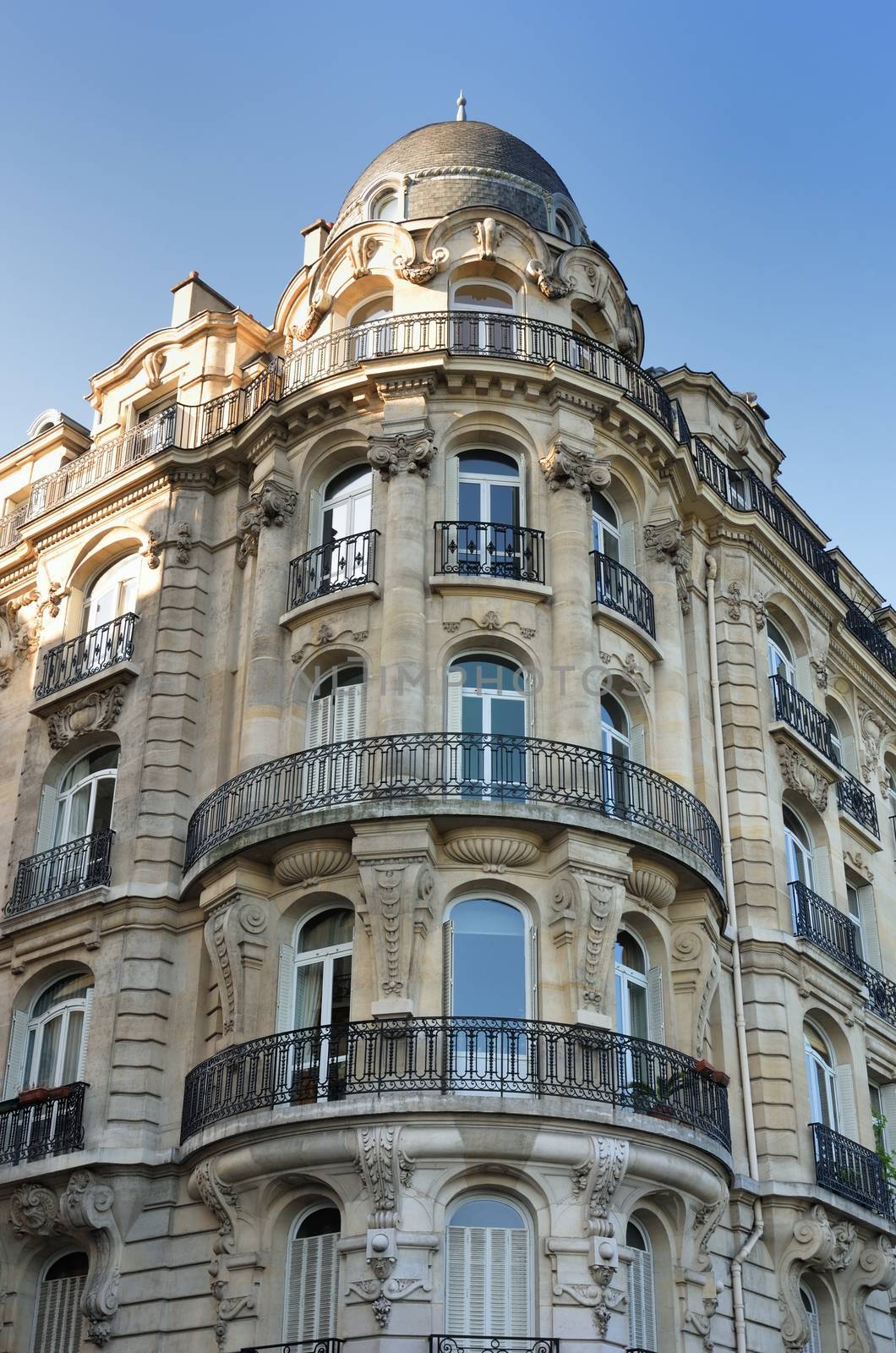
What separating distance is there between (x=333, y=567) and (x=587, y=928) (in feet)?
22.1

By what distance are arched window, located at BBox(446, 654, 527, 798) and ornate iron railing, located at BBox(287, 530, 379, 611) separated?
1923 mm

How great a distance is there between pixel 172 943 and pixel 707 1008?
7221 mm

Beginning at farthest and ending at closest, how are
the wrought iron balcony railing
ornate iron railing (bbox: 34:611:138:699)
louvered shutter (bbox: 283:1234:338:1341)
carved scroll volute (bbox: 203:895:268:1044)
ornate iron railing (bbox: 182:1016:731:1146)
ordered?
ornate iron railing (bbox: 34:611:138:699), the wrought iron balcony railing, carved scroll volute (bbox: 203:895:268:1044), ornate iron railing (bbox: 182:1016:731:1146), louvered shutter (bbox: 283:1234:338:1341)

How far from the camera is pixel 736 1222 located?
2169 cm

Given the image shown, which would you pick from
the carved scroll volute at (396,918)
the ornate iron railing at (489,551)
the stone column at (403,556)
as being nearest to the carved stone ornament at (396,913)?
the carved scroll volute at (396,918)

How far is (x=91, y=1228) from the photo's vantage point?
20703 mm

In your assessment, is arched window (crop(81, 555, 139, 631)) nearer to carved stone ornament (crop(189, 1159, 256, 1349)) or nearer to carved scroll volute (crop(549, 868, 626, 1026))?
carved scroll volute (crop(549, 868, 626, 1026))

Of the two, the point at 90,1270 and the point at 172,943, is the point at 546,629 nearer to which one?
the point at 172,943

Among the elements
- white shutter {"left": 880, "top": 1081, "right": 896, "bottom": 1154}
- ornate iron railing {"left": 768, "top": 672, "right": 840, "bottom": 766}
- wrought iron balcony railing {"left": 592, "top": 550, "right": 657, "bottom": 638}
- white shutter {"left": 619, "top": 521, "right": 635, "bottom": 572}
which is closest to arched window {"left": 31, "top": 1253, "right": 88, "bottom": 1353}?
wrought iron balcony railing {"left": 592, "top": 550, "right": 657, "bottom": 638}

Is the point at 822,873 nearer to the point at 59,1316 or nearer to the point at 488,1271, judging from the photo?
the point at 488,1271

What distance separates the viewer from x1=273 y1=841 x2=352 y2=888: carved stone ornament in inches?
830

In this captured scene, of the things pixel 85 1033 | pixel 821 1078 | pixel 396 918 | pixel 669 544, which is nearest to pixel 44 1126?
pixel 85 1033

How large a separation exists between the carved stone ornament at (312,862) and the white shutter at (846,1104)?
9237 millimetres

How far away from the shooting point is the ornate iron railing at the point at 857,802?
93.6 feet
